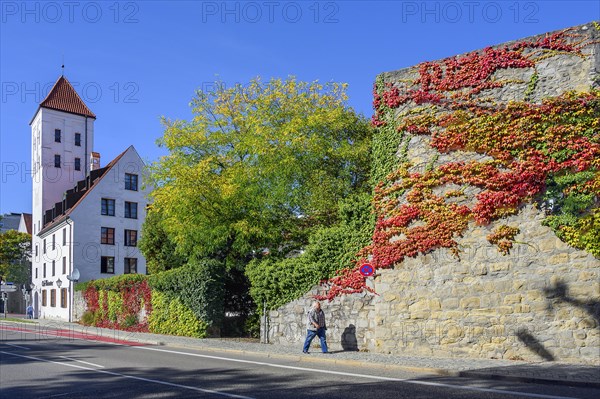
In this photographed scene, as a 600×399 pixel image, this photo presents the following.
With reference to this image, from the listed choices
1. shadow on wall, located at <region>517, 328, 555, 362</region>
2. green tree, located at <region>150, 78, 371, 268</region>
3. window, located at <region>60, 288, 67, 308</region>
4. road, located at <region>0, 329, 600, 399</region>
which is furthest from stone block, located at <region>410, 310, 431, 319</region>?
window, located at <region>60, 288, 67, 308</region>

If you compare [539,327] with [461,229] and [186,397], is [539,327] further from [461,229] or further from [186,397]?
[186,397]

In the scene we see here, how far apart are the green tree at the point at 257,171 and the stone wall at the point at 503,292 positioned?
6.92m

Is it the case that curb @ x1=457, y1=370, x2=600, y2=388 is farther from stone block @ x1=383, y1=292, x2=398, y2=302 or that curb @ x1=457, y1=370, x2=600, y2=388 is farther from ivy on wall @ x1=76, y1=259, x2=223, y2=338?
ivy on wall @ x1=76, y1=259, x2=223, y2=338

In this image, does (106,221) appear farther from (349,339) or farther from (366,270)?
(366,270)

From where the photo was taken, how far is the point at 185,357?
18.1 metres

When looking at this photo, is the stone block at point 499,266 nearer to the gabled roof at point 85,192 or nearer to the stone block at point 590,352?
the stone block at point 590,352

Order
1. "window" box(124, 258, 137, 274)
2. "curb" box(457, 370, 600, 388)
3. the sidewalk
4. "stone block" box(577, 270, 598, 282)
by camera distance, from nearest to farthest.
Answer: "curb" box(457, 370, 600, 388) → the sidewalk → "stone block" box(577, 270, 598, 282) → "window" box(124, 258, 137, 274)

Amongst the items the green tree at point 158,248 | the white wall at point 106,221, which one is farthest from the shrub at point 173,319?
the white wall at point 106,221

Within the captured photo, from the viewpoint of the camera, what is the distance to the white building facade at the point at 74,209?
48844 mm

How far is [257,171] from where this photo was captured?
2469 centimetres

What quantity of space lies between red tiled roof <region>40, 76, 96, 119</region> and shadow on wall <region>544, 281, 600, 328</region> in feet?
188

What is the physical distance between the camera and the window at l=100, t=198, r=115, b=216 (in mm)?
50062

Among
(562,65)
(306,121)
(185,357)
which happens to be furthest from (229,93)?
(562,65)

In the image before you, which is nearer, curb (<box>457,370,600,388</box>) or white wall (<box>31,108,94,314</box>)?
curb (<box>457,370,600,388</box>)
